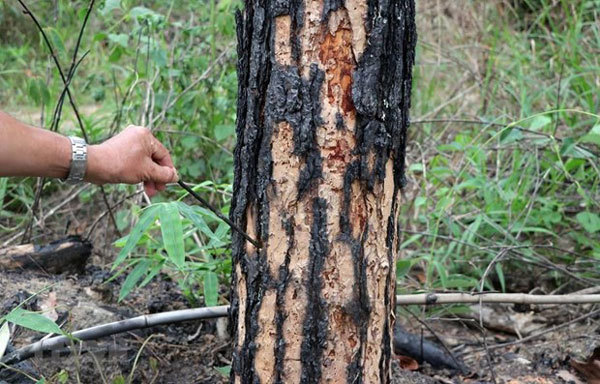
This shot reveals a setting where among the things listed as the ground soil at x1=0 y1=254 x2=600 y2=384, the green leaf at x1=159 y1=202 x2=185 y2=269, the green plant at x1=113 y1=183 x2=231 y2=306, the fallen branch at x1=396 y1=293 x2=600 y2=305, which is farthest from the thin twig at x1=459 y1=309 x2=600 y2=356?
the green leaf at x1=159 y1=202 x2=185 y2=269

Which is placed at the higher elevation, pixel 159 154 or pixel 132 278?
pixel 159 154

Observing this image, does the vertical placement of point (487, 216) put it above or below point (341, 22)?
below

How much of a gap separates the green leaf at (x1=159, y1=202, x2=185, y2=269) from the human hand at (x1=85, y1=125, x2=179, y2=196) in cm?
7

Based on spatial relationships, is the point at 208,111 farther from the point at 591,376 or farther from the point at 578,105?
the point at 591,376

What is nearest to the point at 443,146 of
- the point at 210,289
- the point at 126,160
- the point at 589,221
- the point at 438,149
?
the point at 438,149

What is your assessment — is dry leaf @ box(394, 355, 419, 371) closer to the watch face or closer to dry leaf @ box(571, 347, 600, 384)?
dry leaf @ box(571, 347, 600, 384)

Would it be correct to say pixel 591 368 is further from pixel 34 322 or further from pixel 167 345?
pixel 34 322

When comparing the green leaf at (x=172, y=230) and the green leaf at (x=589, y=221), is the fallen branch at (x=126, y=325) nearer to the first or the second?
the green leaf at (x=172, y=230)

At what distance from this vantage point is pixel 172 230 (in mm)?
1899

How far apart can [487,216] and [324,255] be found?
195 cm

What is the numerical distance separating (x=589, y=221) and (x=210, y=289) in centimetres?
183

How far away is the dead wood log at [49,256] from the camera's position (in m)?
3.05

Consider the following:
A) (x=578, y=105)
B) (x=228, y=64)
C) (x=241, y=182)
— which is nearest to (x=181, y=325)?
(x=241, y=182)

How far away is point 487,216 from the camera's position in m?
3.57
